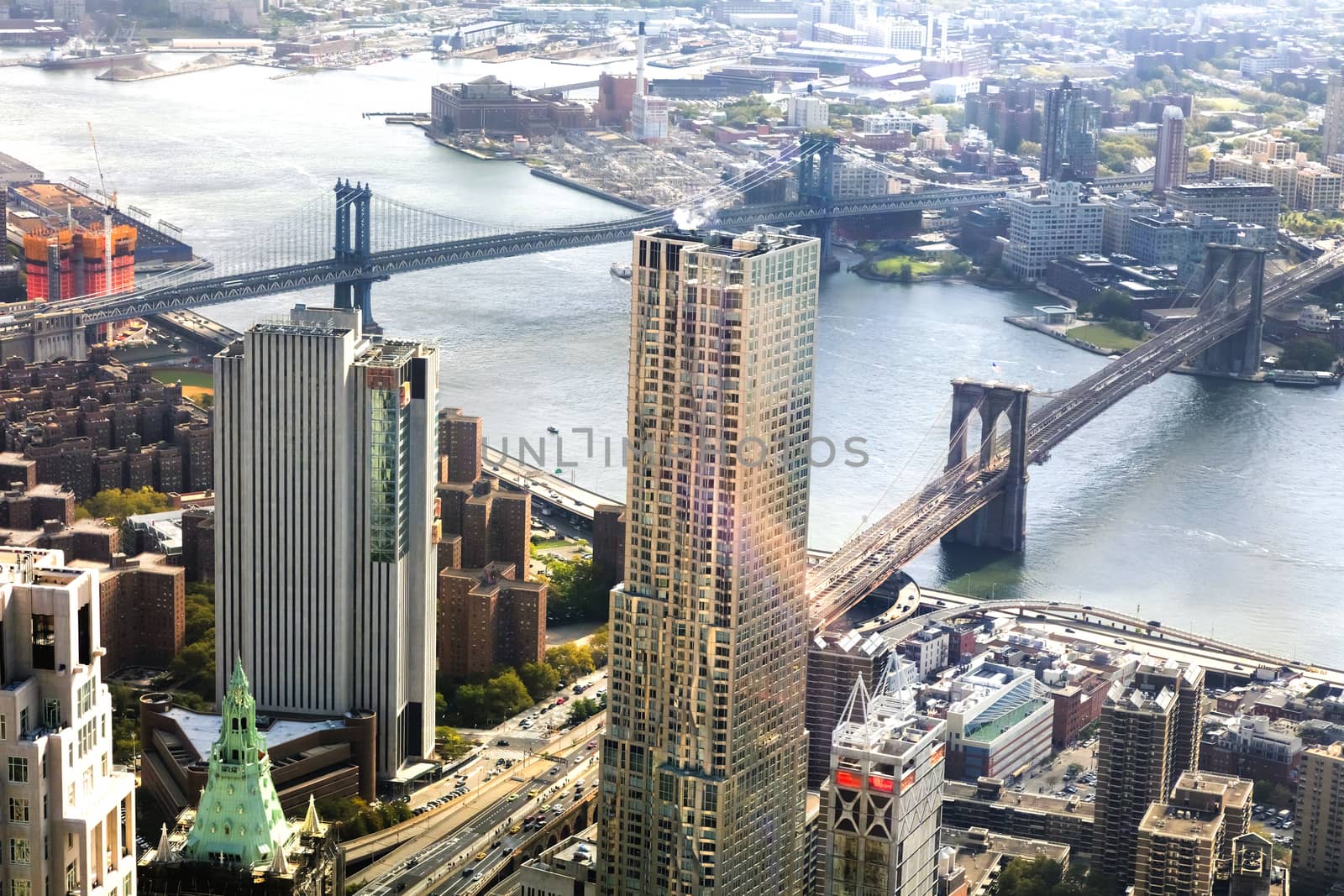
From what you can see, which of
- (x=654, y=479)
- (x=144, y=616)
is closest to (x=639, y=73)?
(x=144, y=616)

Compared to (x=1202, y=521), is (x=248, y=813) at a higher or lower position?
higher

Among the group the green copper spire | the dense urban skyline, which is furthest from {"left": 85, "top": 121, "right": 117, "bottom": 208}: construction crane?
the green copper spire

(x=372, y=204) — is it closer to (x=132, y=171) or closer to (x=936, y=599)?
(x=132, y=171)

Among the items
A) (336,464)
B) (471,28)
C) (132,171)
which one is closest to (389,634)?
(336,464)

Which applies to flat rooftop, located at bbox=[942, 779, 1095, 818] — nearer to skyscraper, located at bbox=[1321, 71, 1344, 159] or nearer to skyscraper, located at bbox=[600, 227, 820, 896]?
skyscraper, located at bbox=[600, 227, 820, 896]

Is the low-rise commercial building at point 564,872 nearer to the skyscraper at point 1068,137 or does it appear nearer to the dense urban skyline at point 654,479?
the dense urban skyline at point 654,479

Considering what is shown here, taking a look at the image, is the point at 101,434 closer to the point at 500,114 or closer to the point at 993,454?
the point at 993,454

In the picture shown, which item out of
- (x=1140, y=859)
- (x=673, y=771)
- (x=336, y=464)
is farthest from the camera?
(x=336, y=464)
